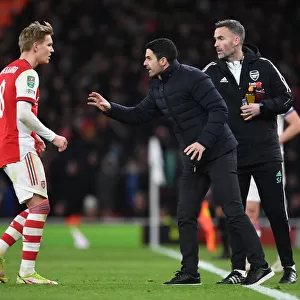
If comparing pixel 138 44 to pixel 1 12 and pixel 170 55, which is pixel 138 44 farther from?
pixel 170 55

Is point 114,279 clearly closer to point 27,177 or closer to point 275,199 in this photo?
point 27,177

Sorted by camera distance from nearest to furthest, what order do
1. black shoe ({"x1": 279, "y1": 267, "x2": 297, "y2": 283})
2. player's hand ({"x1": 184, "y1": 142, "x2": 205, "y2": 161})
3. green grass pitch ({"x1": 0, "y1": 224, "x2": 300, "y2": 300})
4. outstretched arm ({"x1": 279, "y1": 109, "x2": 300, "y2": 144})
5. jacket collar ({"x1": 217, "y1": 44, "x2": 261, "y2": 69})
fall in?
green grass pitch ({"x1": 0, "y1": 224, "x2": 300, "y2": 300})
player's hand ({"x1": 184, "y1": 142, "x2": 205, "y2": 161})
black shoe ({"x1": 279, "y1": 267, "x2": 297, "y2": 283})
jacket collar ({"x1": 217, "y1": 44, "x2": 261, "y2": 69})
outstretched arm ({"x1": 279, "y1": 109, "x2": 300, "y2": 144})

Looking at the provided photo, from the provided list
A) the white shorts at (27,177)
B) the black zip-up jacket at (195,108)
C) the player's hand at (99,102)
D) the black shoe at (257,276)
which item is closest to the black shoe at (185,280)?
the black shoe at (257,276)

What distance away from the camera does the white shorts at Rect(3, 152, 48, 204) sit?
698 centimetres

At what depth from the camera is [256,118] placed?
7605mm

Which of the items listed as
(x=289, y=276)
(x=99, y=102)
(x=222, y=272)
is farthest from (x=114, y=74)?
(x=289, y=276)

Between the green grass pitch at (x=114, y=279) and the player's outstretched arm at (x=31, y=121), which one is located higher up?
the player's outstretched arm at (x=31, y=121)

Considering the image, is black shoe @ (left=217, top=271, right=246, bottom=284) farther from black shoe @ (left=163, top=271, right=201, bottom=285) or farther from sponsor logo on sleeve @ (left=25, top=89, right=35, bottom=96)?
sponsor logo on sleeve @ (left=25, top=89, right=35, bottom=96)

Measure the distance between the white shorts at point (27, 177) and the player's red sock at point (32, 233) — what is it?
11 centimetres

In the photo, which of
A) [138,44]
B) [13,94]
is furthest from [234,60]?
[138,44]

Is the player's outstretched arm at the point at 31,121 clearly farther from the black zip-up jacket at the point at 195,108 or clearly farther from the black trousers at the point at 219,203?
the black trousers at the point at 219,203

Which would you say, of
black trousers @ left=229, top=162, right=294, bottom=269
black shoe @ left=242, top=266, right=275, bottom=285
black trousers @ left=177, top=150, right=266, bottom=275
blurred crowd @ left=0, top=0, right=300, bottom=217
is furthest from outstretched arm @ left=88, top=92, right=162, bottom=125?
blurred crowd @ left=0, top=0, right=300, bottom=217

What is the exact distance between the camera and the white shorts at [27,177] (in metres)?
6.98

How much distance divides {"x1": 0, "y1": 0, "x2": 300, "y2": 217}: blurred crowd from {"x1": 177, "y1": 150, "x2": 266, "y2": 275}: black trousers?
10985mm
